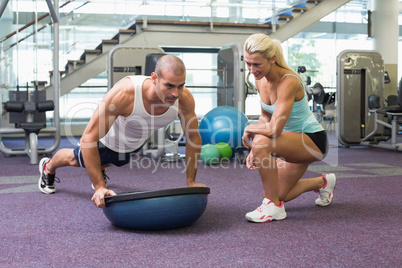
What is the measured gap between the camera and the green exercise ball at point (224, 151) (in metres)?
4.30

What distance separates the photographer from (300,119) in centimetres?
222

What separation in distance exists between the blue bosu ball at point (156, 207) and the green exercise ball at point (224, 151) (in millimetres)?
2351

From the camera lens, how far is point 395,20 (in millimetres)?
7527

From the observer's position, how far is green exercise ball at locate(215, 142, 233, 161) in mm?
4305

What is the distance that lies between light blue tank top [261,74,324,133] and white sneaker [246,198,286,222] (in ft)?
1.20

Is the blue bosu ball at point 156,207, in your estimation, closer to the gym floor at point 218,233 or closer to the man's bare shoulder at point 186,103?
the gym floor at point 218,233

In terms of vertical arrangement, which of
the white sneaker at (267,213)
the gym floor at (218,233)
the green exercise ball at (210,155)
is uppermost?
the green exercise ball at (210,155)

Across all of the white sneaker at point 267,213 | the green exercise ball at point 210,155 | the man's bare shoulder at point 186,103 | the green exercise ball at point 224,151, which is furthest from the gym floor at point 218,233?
the green exercise ball at point 224,151

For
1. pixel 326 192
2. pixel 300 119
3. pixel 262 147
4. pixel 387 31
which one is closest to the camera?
pixel 262 147

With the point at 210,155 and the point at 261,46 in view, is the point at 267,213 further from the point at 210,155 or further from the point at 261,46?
the point at 210,155

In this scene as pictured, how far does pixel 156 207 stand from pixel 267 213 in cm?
55

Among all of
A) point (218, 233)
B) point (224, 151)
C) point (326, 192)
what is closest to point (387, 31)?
point (224, 151)

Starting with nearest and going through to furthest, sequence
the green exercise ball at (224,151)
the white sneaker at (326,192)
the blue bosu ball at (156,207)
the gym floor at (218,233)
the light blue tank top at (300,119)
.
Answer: the gym floor at (218,233) < the blue bosu ball at (156,207) < the light blue tank top at (300,119) < the white sneaker at (326,192) < the green exercise ball at (224,151)

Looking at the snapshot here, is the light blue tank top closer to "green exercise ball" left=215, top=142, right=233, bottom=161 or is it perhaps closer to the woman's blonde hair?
the woman's blonde hair
